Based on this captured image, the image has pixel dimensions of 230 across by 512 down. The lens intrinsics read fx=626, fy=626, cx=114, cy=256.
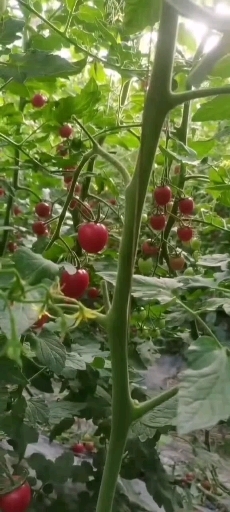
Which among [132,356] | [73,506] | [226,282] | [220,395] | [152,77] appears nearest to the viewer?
[220,395]

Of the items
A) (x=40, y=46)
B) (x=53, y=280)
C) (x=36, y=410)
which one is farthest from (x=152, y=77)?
(x=36, y=410)

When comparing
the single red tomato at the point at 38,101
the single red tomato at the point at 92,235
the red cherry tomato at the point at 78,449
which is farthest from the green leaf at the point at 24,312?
the red cherry tomato at the point at 78,449

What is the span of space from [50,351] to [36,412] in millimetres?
155

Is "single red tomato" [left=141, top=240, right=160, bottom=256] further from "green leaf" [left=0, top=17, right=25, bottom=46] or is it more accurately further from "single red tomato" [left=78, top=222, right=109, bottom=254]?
"green leaf" [left=0, top=17, right=25, bottom=46]

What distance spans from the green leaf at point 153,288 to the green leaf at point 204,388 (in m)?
0.09

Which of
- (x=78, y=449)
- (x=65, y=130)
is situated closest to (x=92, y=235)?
(x=65, y=130)

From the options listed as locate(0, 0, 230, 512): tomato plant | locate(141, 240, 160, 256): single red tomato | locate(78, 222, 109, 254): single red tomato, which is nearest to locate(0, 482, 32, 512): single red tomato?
locate(0, 0, 230, 512): tomato plant

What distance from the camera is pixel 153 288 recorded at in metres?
0.60

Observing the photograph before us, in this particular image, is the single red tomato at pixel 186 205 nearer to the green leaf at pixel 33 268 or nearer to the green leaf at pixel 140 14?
the green leaf at pixel 140 14

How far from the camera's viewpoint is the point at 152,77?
53cm

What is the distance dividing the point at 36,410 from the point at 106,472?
241mm

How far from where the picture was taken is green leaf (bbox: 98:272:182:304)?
0.59m

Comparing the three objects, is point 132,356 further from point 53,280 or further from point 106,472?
point 53,280

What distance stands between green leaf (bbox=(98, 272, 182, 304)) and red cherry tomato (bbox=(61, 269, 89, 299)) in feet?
0.23
